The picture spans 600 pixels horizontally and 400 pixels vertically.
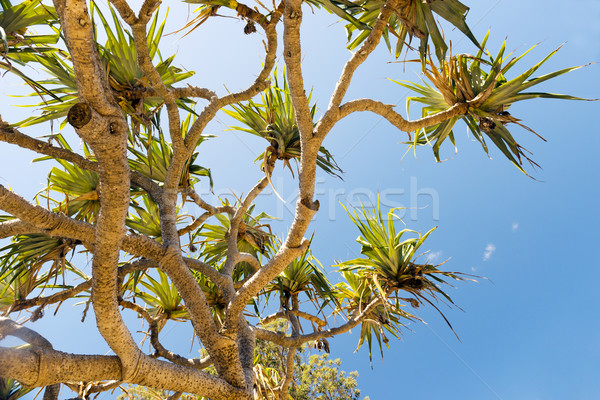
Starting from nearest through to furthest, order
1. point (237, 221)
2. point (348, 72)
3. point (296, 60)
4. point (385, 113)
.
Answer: point (296, 60) < point (348, 72) < point (385, 113) < point (237, 221)

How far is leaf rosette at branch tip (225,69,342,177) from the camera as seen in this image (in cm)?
274

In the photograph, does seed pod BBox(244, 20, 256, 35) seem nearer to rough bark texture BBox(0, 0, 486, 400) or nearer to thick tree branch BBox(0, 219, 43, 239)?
rough bark texture BBox(0, 0, 486, 400)

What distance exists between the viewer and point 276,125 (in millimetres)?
2834

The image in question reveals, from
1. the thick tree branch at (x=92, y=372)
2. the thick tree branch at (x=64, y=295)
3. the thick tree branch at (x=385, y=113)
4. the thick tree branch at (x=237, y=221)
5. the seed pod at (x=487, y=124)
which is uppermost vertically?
the seed pod at (x=487, y=124)

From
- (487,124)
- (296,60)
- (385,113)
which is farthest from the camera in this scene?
(487,124)

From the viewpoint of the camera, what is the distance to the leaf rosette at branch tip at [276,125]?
9.00 feet

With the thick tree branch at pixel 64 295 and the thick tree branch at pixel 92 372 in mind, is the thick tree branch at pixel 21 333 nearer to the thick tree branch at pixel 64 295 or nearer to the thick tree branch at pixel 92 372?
the thick tree branch at pixel 92 372

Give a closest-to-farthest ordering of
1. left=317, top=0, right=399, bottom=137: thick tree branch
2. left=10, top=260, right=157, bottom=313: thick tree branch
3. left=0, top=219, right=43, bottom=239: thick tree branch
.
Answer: left=0, top=219, right=43, bottom=239: thick tree branch < left=317, top=0, right=399, bottom=137: thick tree branch < left=10, top=260, right=157, bottom=313: thick tree branch

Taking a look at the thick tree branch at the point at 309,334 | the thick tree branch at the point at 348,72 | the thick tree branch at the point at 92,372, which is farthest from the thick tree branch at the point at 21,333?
the thick tree branch at the point at 348,72

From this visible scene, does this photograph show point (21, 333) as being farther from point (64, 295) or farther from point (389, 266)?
point (389, 266)

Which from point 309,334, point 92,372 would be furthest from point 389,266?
point 92,372

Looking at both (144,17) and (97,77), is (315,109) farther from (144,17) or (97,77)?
(97,77)

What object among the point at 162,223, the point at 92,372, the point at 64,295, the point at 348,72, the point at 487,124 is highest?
the point at 487,124

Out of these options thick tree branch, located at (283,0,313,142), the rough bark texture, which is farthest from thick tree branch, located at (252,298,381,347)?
thick tree branch, located at (283,0,313,142)
